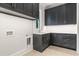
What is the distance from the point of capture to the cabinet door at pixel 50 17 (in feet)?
11.6

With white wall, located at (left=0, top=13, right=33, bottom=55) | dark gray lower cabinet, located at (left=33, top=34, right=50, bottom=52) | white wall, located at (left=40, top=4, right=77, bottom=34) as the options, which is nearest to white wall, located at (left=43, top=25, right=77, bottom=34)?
white wall, located at (left=40, top=4, right=77, bottom=34)

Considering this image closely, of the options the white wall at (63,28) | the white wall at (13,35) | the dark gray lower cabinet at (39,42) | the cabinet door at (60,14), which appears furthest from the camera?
the cabinet door at (60,14)

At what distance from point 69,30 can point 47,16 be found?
4.39ft

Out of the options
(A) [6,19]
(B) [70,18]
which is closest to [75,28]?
(B) [70,18]

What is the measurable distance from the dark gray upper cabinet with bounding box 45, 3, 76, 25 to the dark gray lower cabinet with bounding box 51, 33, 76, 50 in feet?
1.85

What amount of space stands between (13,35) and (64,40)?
81.5 inches

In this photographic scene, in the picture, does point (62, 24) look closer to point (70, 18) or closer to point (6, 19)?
point (70, 18)

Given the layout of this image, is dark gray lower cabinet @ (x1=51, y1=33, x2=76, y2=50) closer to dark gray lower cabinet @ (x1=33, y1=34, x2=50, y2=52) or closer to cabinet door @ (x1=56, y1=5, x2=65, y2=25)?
cabinet door @ (x1=56, y1=5, x2=65, y2=25)

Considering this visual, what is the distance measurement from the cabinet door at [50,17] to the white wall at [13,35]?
1.55m

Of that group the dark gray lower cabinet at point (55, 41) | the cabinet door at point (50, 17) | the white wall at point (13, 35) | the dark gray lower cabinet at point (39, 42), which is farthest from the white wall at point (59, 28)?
the white wall at point (13, 35)

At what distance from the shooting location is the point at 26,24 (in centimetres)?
248

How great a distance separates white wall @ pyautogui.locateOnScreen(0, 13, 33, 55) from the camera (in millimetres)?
1640

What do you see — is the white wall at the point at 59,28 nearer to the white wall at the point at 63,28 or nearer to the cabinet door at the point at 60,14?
the white wall at the point at 63,28

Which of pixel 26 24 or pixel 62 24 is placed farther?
pixel 62 24
